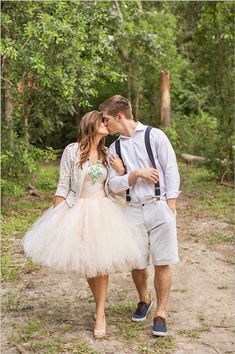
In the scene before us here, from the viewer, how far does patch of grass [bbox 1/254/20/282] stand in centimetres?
539

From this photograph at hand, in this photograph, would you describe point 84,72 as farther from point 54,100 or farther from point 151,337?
point 151,337

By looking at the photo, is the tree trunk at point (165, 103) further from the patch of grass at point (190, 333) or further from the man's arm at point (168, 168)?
the patch of grass at point (190, 333)

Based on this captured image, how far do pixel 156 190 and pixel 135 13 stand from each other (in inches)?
281

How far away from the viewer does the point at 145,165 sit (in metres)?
3.91

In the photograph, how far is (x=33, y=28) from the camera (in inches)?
267

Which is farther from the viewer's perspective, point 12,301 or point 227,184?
point 227,184

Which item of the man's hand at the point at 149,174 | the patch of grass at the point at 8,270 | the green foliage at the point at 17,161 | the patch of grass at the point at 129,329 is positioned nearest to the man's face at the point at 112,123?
the man's hand at the point at 149,174

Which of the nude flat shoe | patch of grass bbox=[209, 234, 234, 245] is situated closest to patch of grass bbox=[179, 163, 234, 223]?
patch of grass bbox=[209, 234, 234, 245]

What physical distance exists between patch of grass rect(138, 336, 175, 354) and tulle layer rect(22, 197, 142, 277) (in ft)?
1.84

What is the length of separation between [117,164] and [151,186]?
12.1 inches

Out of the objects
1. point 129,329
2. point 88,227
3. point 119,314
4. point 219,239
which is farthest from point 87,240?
point 219,239

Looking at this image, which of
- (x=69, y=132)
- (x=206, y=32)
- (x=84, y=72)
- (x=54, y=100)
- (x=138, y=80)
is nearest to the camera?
(x=84, y=72)

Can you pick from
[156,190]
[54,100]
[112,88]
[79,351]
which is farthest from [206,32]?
[79,351]

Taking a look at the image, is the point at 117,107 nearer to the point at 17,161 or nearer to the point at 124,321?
the point at 124,321
